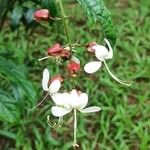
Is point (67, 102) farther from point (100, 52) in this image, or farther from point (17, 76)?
point (17, 76)

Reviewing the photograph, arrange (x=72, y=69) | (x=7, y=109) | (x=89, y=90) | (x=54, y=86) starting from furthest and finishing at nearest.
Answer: (x=89, y=90) < (x=7, y=109) < (x=54, y=86) < (x=72, y=69)

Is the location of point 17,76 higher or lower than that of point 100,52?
lower

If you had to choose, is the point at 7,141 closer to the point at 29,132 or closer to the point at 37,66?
the point at 29,132

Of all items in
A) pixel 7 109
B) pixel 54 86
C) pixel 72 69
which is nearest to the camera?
pixel 72 69

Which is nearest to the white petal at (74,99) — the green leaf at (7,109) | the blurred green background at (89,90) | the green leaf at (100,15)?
the green leaf at (100,15)

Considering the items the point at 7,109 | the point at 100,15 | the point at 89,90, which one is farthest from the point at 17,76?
the point at 89,90

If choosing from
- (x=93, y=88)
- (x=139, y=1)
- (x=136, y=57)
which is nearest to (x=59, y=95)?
(x=93, y=88)
